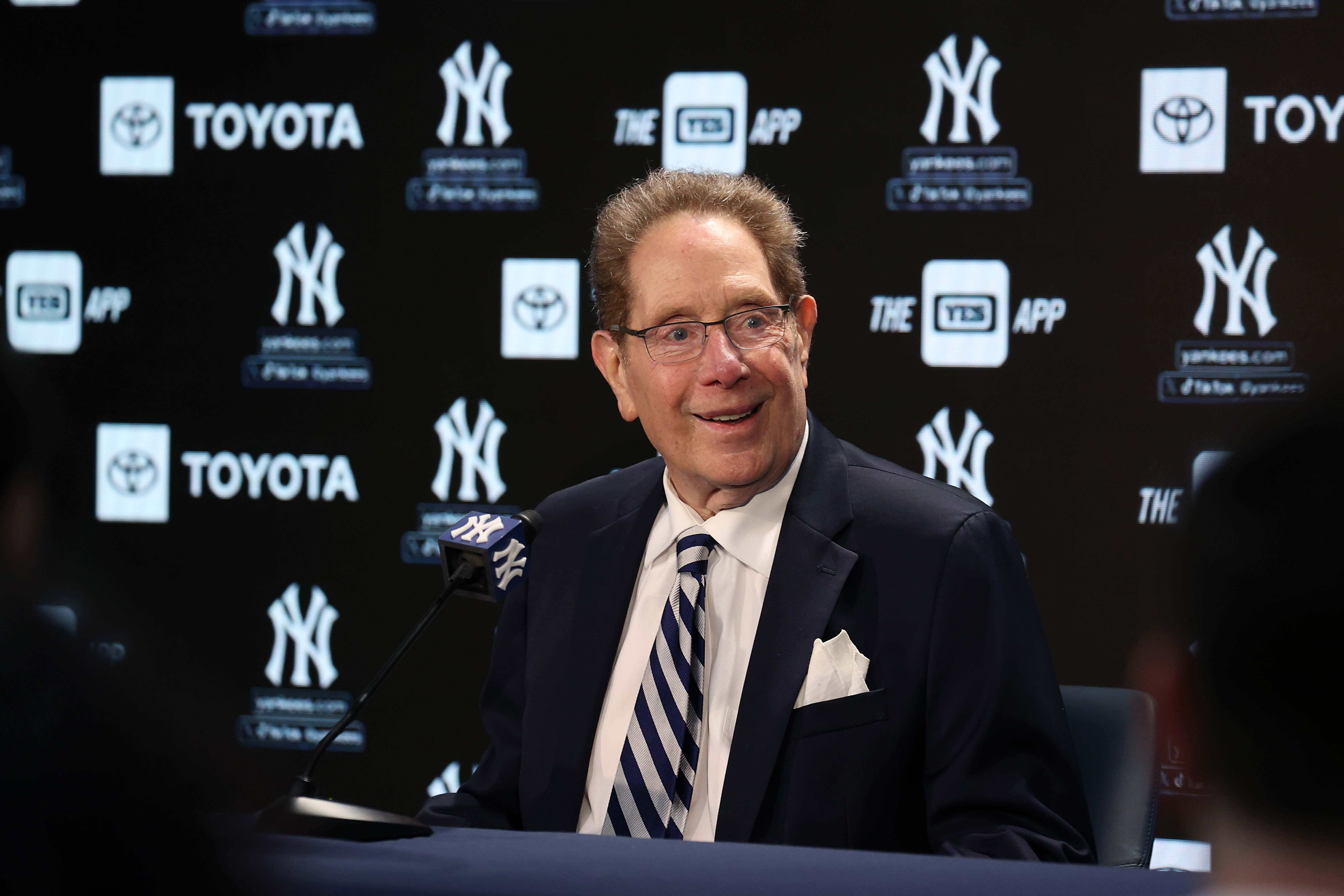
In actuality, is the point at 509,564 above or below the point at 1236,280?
below

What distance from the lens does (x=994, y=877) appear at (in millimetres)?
777

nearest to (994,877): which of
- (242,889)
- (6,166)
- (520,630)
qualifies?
(242,889)

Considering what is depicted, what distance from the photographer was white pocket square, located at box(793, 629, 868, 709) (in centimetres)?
177

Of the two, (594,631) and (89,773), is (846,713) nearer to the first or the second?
(594,631)

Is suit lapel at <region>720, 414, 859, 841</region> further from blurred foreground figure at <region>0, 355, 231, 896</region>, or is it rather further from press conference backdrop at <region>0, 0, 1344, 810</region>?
press conference backdrop at <region>0, 0, 1344, 810</region>

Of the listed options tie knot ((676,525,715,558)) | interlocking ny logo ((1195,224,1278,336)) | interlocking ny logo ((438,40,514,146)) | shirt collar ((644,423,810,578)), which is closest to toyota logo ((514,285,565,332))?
interlocking ny logo ((438,40,514,146))

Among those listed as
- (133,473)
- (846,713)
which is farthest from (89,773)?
(133,473)

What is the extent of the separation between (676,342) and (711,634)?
509 mm

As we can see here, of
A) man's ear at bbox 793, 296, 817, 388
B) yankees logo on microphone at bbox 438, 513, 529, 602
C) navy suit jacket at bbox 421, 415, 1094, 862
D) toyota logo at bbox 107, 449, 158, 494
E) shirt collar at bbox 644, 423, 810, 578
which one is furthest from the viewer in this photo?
toyota logo at bbox 107, 449, 158, 494

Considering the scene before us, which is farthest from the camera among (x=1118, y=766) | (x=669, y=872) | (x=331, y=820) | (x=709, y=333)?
(x=709, y=333)

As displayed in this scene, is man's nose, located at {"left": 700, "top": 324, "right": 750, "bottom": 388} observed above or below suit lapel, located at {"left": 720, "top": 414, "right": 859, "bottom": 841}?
above

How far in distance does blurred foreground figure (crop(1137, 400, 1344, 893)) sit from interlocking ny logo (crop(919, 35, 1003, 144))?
2964 millimetres

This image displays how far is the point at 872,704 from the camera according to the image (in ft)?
5.75

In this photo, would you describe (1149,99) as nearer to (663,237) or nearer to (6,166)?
(663,237)
